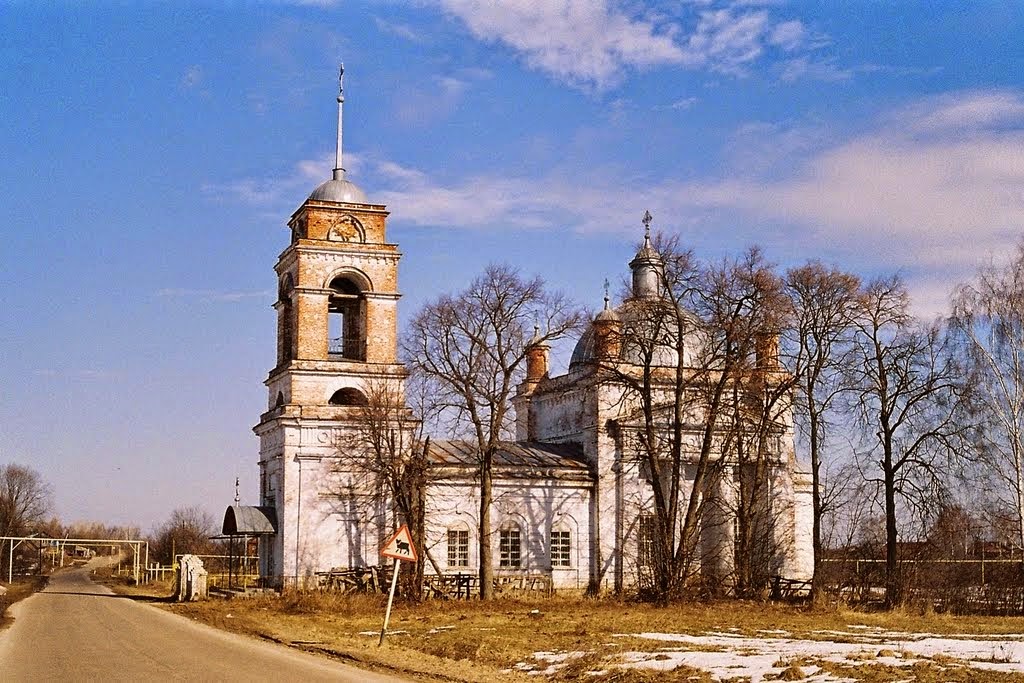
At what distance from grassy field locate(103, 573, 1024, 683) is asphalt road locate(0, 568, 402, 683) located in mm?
962

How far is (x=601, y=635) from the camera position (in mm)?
22969

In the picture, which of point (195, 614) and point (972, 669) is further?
point (195, 614)

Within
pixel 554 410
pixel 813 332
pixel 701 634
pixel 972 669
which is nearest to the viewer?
pixel 972 669

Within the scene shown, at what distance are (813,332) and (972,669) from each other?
21.7m

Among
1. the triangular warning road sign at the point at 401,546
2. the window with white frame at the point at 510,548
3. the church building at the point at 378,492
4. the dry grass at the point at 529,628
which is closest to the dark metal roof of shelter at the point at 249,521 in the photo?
the church building at the point at 378,492

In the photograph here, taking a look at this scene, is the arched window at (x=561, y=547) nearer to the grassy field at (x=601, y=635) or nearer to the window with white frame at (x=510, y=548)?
the window with white frame at (x=510, y=548)

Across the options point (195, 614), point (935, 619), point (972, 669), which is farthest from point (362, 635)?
point (935, 619)

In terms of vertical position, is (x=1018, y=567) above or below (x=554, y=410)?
below

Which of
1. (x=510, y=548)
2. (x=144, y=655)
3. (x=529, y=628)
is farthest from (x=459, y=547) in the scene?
(x=144, y=655)

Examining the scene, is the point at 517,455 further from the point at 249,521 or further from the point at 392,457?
the point at 249,521

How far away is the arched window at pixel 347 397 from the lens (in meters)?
41.2

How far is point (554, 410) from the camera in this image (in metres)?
45.2

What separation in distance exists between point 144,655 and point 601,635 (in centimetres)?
822

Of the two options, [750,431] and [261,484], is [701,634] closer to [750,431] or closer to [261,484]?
A: [750,431]
